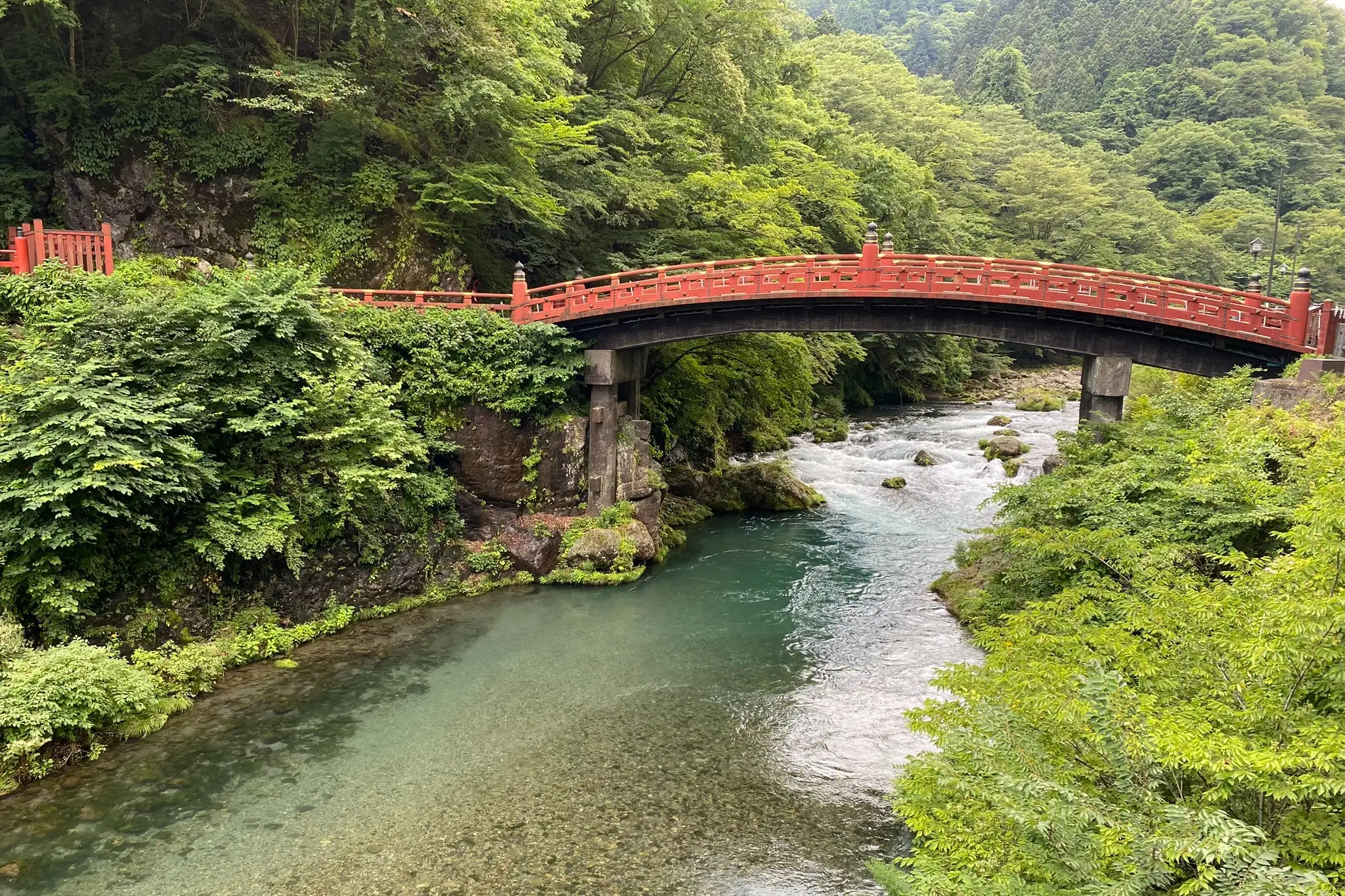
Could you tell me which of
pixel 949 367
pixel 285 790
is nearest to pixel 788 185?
pixel 285 790

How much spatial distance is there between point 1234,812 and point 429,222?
21.6m

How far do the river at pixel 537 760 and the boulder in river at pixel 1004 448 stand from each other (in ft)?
39.8

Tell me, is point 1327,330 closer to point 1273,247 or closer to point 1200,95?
point 1273,247

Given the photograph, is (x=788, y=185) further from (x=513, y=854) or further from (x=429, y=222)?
(x=513, y=854)

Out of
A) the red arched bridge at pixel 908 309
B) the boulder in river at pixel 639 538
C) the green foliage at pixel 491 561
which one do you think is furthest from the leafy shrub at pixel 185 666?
the boulder in river at pixel 639 538

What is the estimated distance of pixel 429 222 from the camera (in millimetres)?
21719

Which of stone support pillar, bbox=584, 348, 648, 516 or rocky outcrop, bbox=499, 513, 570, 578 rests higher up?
stone support pillar, bbox=584, 348, 648, 516

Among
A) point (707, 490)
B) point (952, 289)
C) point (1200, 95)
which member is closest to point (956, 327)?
point (952, 289)

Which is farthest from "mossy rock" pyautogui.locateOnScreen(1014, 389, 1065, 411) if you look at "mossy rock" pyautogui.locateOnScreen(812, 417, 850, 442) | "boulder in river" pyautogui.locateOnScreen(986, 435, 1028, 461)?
"boulder in river" pyautogui.locateOnScreen(986, 435, 1028, 461)

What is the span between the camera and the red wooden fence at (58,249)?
15.1m

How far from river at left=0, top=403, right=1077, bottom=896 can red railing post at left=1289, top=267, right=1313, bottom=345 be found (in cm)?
913

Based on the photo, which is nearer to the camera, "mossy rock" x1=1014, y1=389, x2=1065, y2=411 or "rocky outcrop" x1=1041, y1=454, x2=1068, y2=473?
"rocky outcrop" x1=1041, y1=454, x2=1068, y2=473

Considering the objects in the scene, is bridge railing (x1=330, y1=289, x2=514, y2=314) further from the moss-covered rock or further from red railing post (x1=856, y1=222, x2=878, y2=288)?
red railing post (x1=856, y1=222, x2=878, y2=288)

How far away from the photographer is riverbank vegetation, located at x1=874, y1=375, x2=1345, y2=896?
4.59 meters
